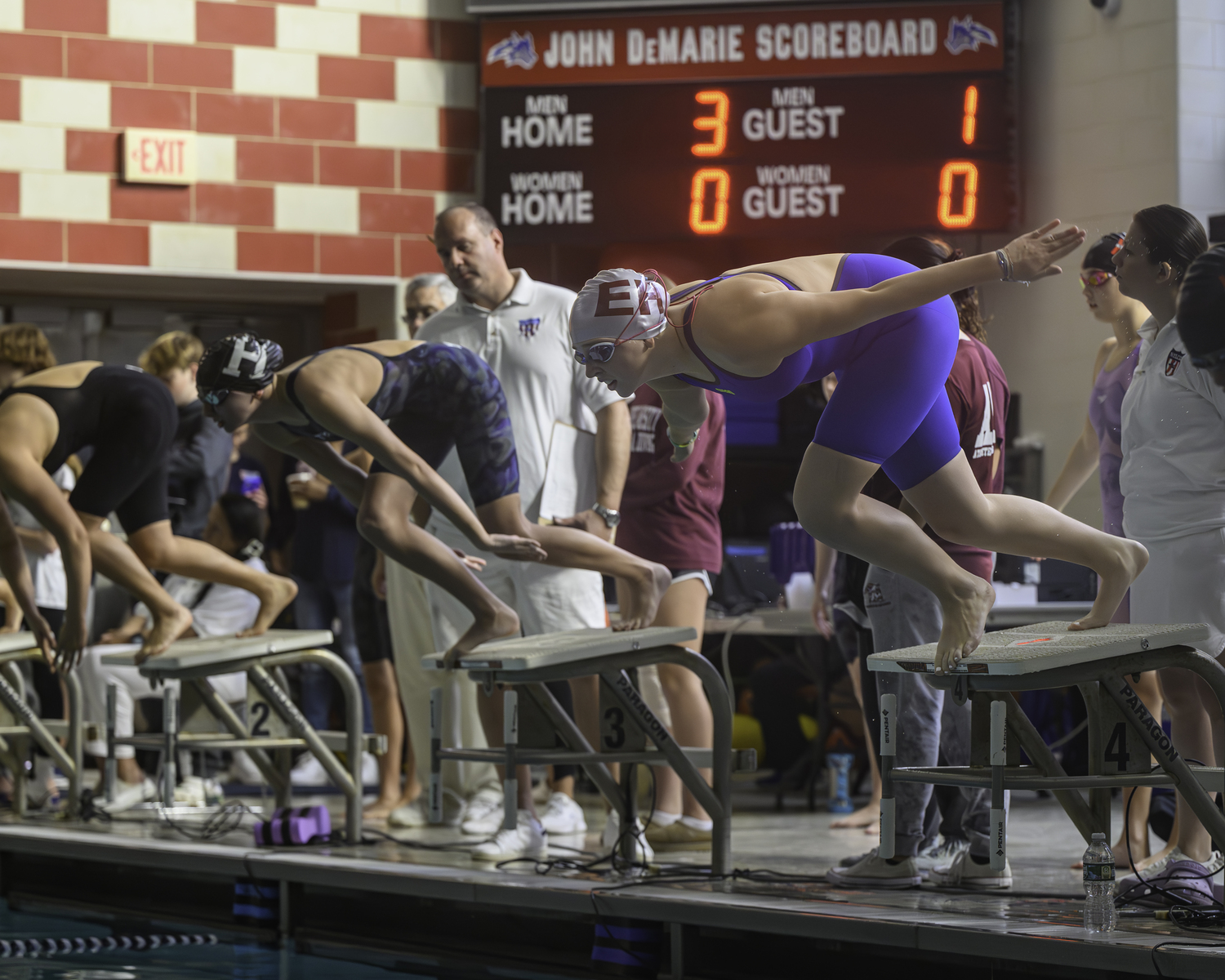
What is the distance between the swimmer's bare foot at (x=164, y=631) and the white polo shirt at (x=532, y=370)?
1.01 metres

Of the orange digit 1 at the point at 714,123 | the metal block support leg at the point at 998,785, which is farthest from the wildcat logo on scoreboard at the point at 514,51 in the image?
the metal block support leg at the point at 998,785

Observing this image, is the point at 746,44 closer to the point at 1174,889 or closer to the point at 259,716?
the point at 259,716

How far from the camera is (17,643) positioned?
18.5 feet

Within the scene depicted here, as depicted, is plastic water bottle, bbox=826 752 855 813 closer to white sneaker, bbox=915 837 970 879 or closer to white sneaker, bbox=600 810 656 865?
white sneaker, bbox=600 810 656 865

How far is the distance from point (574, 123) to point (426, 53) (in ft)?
3.00

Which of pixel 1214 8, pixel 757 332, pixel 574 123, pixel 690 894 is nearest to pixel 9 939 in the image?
pixel 690 894

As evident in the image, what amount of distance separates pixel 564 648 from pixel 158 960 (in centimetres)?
134

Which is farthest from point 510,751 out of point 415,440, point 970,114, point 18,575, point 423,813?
point 970,114

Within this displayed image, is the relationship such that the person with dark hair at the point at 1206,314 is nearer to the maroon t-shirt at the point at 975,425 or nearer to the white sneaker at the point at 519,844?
the maroon t-shirt at the point at 975,425

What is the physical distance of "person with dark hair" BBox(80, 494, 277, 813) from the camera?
239 inches

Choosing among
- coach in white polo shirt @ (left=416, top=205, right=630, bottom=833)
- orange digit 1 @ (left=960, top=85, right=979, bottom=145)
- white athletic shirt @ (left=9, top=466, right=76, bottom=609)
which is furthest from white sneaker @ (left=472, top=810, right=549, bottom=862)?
orange digit 1 @ (left=960, top=85, right=979, bottom=145)

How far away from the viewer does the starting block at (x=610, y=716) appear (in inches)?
153

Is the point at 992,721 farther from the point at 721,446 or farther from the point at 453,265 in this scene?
the point at 453,265

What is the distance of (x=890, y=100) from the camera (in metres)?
7.09
